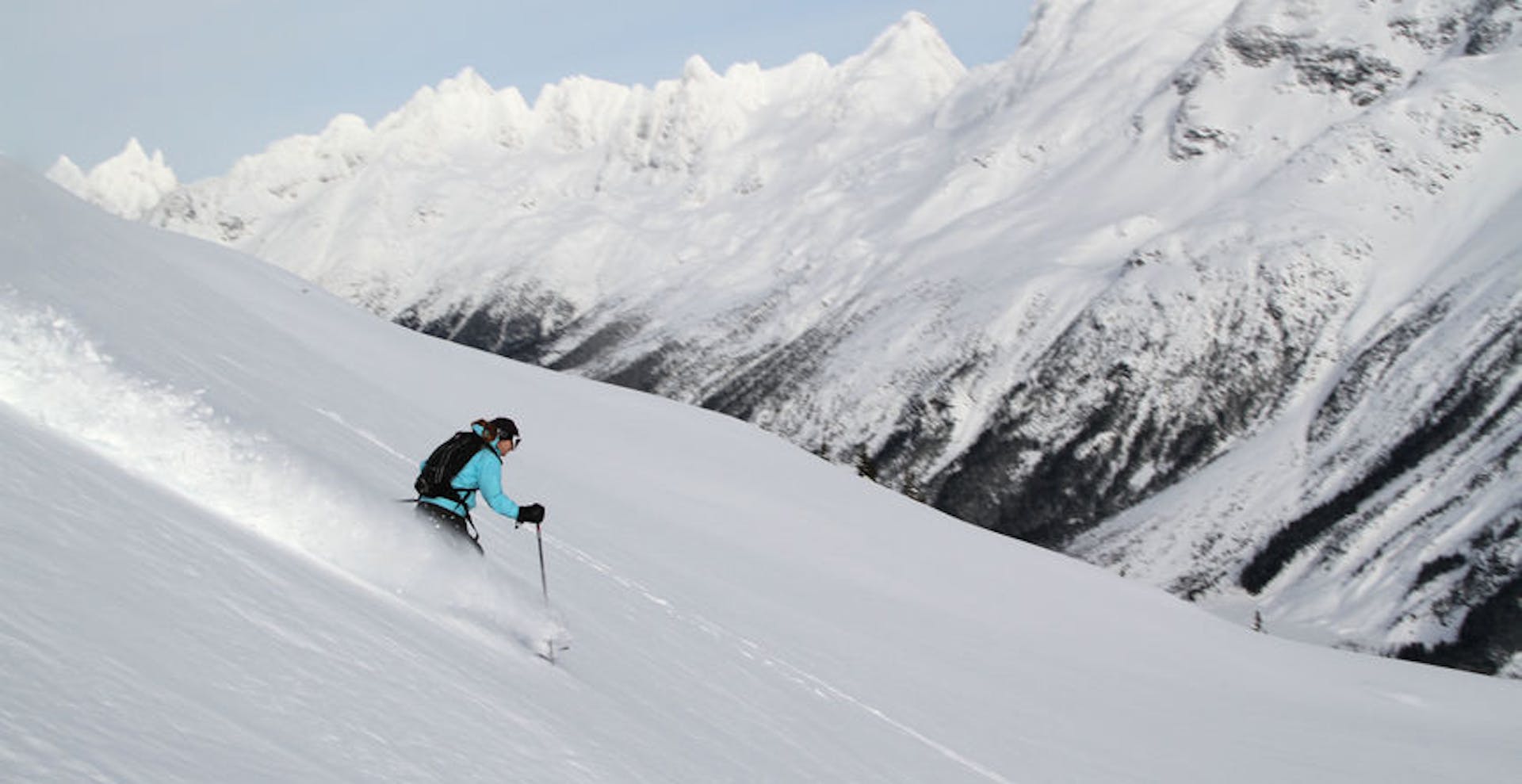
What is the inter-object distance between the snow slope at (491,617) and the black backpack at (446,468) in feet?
1.49

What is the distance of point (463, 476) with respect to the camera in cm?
1154

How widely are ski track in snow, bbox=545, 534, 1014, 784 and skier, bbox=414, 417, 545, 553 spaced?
16.5ft

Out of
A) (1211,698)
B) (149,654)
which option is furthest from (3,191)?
(1211,698)

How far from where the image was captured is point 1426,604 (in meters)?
142

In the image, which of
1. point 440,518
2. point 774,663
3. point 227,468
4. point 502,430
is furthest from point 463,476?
point 774,663

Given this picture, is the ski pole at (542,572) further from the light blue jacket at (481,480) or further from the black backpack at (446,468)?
the black backpack at (446,468)

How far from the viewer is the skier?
37.6 ft

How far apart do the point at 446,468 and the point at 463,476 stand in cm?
17

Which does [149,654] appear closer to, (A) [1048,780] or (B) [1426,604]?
(A) [1048,780]

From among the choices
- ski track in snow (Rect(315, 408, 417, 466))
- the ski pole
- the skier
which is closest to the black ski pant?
the skier

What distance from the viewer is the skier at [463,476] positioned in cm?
1146

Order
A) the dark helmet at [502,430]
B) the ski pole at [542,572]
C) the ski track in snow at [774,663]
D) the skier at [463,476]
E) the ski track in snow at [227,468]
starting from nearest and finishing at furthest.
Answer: the ski track in snow at [227,468], the ski pole at [542,572], the skier at [463,476], the dark helmet at [502,430], the ski track in snow at [774,663]

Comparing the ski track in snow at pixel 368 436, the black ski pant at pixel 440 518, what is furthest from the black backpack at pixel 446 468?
the ski track in snow at pixel 368 436

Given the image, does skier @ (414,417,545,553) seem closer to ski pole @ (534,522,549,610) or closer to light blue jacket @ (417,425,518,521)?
light blue jacket @ (417,425,518,521)
